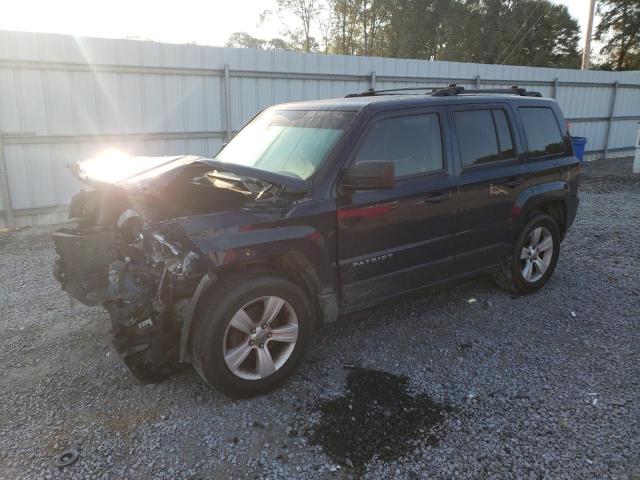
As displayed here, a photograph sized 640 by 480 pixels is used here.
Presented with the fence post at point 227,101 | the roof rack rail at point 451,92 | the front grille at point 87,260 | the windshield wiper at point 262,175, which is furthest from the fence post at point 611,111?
the front grille at point 87,260

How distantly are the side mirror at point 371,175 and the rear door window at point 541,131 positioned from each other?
82.6 inches

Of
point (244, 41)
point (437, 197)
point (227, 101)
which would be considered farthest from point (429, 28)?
point (437, 197)

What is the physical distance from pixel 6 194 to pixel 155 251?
19.4 ft

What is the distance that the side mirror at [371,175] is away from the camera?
313 centimetres

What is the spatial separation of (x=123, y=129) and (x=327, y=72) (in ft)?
14.0

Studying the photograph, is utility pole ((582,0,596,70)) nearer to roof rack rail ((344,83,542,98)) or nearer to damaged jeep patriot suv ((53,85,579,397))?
roof rack rail ((344,83,542,98))

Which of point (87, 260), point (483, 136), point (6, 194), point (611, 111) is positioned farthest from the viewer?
point (611, 111)

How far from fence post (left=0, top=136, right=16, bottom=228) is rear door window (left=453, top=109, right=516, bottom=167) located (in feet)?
22.3

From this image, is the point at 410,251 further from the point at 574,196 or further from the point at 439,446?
the point at 574,196

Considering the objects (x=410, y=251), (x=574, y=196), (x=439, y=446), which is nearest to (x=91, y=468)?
(x=439, y=446)

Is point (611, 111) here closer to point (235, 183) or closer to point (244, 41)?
point (235, 183)

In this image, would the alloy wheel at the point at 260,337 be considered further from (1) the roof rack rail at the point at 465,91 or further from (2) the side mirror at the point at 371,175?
(1) the roof rack rail at the point at 465,91

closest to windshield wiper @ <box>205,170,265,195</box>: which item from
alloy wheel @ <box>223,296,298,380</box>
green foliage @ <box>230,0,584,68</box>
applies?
alloy wheel @ <box>223,296,298,380</box>

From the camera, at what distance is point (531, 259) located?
4.83 metres
